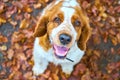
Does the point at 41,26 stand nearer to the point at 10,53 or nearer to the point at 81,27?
the point at 81,27

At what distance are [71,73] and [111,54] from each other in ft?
2.20

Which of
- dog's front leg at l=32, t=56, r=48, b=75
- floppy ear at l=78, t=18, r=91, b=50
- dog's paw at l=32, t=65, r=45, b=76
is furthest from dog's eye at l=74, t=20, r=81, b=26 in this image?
dog's paw at l=32, t=65, r=45, b=76

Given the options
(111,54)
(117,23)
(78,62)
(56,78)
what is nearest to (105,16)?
(117,23)

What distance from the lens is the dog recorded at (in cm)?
330

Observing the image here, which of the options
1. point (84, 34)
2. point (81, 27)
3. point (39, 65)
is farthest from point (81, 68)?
point (81, 27)

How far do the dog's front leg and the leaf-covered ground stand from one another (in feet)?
0.22

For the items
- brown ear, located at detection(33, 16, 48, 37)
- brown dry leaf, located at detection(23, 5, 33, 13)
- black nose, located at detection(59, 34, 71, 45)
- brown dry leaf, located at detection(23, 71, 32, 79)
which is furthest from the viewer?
brown dry leaf, located at detection(23, 5, 33, 13)

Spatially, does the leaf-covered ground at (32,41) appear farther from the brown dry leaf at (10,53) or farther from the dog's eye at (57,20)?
the dog's eye at (57,20)

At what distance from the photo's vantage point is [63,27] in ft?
10.7

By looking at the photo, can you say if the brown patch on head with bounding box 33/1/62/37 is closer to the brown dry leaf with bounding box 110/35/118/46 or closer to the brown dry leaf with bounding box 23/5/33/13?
the brown dry leaf with bounding box 23/5/33/13

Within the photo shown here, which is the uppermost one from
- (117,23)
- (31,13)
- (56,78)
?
(31,13)

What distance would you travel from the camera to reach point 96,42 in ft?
15.2

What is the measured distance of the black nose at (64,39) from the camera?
3.24m

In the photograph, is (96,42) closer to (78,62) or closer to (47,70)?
(78,62)
